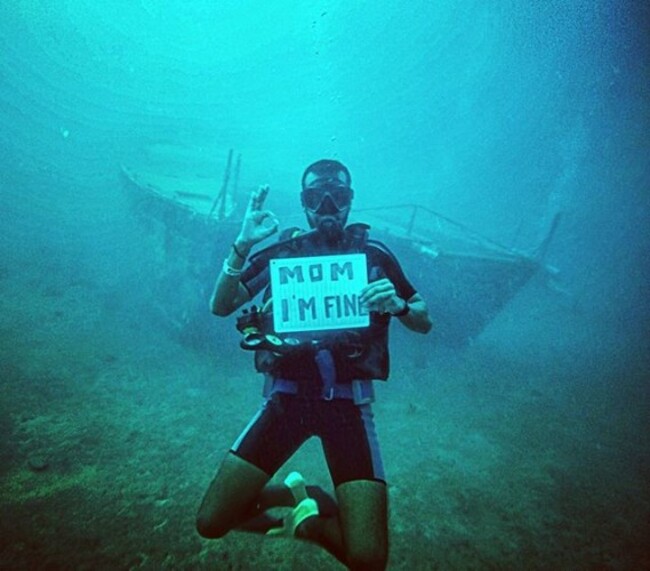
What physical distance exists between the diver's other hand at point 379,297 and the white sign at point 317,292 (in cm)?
14

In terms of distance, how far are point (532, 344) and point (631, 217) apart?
15.2m

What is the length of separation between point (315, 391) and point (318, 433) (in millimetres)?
321

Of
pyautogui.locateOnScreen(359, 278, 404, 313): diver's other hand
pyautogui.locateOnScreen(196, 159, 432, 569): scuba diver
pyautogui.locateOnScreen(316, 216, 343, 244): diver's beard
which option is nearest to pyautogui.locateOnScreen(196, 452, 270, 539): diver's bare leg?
pyautogui.locateOnScreen(196, 159, 432, 569): scuba diver

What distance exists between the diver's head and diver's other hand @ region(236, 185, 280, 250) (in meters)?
0.34

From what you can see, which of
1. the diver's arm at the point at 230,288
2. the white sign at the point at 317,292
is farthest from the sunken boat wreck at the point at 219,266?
the white sign at the point at 317,292

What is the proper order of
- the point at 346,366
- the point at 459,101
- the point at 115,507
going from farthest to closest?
the point at 459,101
the point at 115,507
the point at 346,366

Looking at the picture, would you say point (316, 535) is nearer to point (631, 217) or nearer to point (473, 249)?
point (473, 249)

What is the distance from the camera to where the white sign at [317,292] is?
2.86 metres

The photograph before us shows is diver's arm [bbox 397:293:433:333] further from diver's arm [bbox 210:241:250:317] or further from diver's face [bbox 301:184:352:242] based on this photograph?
diver's arm [bbox 210:241:250:317]

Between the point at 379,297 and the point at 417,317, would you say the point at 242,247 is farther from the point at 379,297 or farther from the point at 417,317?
the point at 417,317

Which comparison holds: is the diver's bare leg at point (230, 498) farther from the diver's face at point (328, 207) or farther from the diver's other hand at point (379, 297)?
the diver's face at point (328, 207)

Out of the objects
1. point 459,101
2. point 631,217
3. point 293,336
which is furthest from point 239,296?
point 459,101

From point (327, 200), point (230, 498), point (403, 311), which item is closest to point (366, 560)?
point (230, 498)

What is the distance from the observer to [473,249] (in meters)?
10.5
